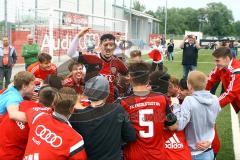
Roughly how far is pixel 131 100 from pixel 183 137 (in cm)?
79

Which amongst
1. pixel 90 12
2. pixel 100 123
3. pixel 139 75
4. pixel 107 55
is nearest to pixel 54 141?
pixel 100 123

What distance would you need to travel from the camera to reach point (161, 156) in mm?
4016

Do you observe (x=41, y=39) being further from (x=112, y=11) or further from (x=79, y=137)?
(x=112, y=11)

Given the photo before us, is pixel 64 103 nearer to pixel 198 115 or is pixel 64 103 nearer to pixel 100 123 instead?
pixel 100 123

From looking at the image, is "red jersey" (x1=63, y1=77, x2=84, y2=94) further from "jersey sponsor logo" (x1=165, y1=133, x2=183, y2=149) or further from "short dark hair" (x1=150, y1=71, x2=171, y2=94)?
"jersey sponsor logo" (x1=165, y1=133, x2=183, y2=149)

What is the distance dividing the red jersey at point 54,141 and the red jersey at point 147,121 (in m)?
0.67

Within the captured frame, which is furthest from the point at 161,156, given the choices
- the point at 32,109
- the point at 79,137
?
the point at 32,109

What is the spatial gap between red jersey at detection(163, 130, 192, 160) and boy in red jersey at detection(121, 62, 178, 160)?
0.18m

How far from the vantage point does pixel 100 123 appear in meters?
3.61

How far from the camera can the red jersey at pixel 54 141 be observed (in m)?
3.39

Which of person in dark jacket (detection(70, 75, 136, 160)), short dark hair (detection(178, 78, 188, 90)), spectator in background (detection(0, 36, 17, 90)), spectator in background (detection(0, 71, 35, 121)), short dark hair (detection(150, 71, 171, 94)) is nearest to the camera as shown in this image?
person in dark jacket (detection(70, 75, 136, 160))

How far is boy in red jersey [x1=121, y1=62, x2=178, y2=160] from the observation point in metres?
3.90

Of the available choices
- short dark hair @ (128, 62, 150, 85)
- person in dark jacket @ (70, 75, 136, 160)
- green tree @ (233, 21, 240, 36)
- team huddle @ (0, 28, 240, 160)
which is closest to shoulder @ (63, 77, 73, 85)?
team huddle @ (0, 28, 240, 160)

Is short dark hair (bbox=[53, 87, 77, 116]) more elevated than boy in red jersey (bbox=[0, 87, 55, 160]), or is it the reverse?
short dark hair (bbox=[53, 87, 77, 116])
